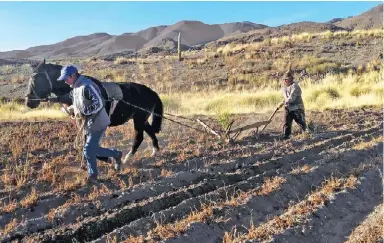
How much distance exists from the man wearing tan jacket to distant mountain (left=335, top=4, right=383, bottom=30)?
8725 centimetres

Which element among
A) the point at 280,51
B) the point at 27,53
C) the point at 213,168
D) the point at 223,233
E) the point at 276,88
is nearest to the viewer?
the point at 223,233

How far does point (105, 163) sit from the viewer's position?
9.71 meters

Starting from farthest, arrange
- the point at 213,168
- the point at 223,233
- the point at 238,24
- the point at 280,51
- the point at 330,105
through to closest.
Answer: the point at 238,24
the point at 280,51
the point at 330,105
the point at 213,168
the point at 223,233

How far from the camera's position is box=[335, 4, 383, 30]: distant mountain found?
96.6 meters

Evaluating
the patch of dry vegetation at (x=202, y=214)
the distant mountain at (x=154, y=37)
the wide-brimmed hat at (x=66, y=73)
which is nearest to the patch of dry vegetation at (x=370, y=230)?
the patch of dry vegetation at (x=202, y=214)

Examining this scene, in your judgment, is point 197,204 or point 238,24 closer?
point 197,204

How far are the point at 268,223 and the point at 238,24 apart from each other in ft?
417

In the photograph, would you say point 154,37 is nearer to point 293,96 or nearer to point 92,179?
point 293,96

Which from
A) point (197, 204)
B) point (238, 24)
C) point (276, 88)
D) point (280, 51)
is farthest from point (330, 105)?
point (238, 24)

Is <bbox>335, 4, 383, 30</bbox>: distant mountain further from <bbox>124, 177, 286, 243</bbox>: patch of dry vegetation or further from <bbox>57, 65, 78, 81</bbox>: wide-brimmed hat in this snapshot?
<bbox>57, 65, 78, 81</bbox>: wide-brimmed hat

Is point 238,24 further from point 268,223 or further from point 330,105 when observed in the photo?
point 268,223

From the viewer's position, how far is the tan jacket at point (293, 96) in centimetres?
1230

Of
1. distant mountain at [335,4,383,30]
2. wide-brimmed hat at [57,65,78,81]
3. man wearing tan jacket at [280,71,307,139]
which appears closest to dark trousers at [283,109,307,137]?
man wearing tan jacket at [280,71,307,139]

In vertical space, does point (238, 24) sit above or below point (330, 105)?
→ above
